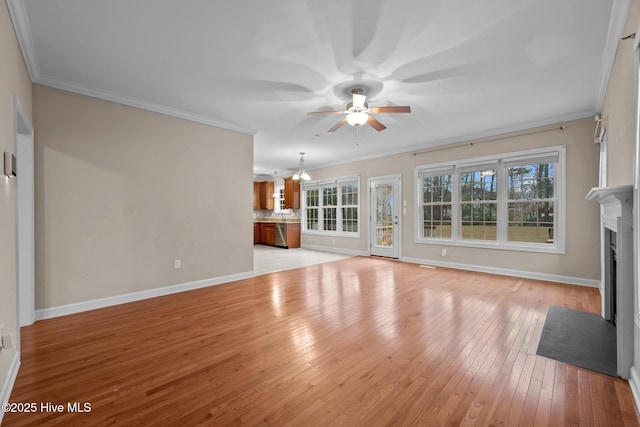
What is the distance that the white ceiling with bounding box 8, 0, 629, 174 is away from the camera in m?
2.13

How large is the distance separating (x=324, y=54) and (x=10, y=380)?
3453 mm

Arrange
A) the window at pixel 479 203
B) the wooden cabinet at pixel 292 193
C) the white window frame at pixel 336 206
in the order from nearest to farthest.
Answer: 1. the window at pixel 479 203
2. the white window frame at pixel 336 206
3. the wooden cabinet at pixel 292 193

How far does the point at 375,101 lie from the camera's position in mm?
3781

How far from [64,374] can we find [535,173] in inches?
256

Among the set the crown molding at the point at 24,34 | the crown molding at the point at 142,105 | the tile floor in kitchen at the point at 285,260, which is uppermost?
the crown molding at the point at 24,34

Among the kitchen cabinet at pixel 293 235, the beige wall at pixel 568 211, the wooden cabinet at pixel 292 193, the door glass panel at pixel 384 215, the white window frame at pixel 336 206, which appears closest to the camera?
the beige wall at pixel 568 211

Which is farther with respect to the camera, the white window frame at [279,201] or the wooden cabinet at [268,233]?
the white window frame at [279,201]

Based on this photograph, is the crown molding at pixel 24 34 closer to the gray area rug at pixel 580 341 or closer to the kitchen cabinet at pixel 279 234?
the gray area rug at pixel 580 341

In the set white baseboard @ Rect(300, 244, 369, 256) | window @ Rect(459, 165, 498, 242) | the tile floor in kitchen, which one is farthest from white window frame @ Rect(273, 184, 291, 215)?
window @ Rect(459, 165, 498, 242)

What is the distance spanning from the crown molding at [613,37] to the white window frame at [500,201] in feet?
4.69

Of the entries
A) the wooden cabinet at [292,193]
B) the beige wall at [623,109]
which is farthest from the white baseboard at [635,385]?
the wooden cabinet at [292,193]

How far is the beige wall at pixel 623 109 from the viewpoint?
2.11 metres

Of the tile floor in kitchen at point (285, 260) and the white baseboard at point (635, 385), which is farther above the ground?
the white baseboard at point (635, 385)

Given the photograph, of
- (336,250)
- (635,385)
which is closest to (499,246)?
(635,385)
